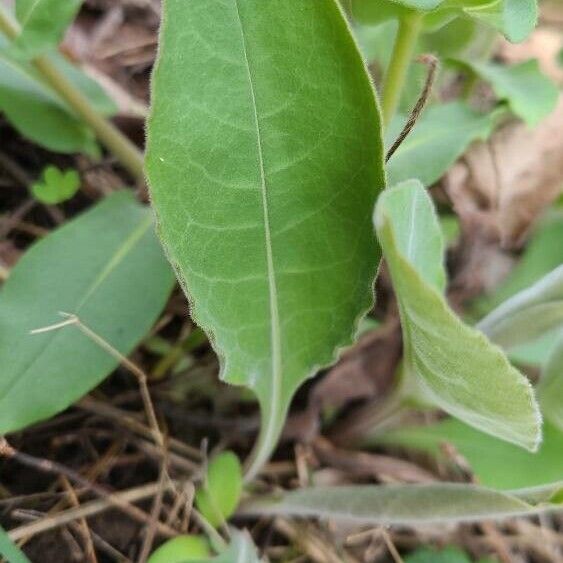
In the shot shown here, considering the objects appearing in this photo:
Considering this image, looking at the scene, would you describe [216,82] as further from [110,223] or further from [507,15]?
[110,223]

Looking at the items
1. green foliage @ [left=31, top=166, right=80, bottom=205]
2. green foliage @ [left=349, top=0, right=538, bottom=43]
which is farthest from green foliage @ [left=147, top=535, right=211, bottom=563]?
green foliage @ [left=349, top=0, right=538, bottom=43]

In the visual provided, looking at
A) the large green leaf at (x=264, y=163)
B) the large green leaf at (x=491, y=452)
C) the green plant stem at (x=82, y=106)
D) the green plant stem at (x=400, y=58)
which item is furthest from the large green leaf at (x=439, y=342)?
the green plant stem at (x=82, y=106)

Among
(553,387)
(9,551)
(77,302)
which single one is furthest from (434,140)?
(9,551)

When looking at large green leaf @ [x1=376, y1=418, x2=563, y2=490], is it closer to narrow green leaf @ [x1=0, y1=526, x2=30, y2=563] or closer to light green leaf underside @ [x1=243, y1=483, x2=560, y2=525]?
light green leaf underside @ [x1=243, y1=483, x2=560, y2=525]

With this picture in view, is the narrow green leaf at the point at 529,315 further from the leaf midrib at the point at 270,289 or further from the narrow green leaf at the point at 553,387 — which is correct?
the leaf midrib at the point at 270,289

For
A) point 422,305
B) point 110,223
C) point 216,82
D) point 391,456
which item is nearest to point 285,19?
point 216,82

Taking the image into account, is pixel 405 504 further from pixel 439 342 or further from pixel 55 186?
pixel 55 186
